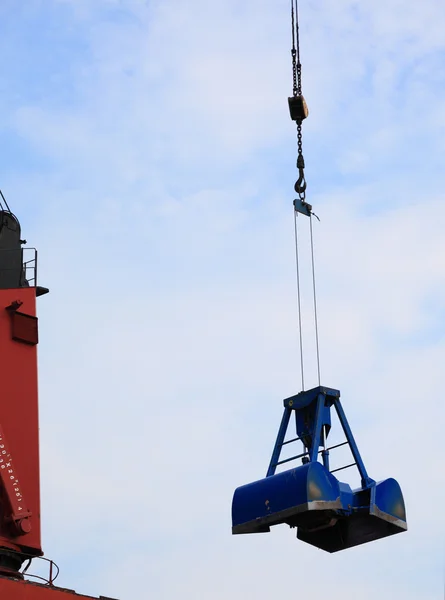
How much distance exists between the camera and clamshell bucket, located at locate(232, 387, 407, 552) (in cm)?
1705

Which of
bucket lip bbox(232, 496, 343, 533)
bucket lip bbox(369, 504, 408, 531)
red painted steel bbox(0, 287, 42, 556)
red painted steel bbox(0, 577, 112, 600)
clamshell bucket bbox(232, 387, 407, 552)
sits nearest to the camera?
bucket lip bbox(232, 496, 343, 533)

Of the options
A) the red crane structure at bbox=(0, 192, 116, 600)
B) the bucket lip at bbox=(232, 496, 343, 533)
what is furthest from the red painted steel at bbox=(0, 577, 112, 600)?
the bucket lip at bbox=(232, 496, 343, 533)

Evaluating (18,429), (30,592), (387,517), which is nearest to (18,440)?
(18,429)

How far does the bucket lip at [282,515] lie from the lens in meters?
16.9

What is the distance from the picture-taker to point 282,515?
674 inches

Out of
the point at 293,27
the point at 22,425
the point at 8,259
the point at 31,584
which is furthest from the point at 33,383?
the point at 293,27

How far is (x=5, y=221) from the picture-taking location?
23891mm

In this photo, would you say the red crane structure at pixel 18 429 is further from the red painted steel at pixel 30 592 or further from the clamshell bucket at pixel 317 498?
the clamshell bucket at pixel 317 498

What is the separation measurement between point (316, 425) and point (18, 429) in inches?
237

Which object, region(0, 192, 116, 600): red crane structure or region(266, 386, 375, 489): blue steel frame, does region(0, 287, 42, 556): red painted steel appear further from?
region(266, 386, 375, 489): blue steel frame

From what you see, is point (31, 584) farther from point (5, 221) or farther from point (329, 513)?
point (5, 221)

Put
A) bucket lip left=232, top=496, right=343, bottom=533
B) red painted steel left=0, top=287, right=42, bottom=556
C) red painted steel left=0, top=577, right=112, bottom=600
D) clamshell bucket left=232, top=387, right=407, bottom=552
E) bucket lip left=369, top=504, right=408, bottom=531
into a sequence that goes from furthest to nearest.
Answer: red painted steel left=0, top=287, right=42, bottom=556 → red painted steel left=0, top=577, right=112, bottom=600 → bucket lip left=369, top=504, right=408, bottom=531 → clamshell bucket left=232, top=387, right=407, bottom=552 → bucket lip left=232, top=496, right=343, bottom=533

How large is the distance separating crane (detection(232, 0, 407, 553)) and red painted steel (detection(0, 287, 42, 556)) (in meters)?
4.83

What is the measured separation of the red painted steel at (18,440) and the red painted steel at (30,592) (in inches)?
66.0
